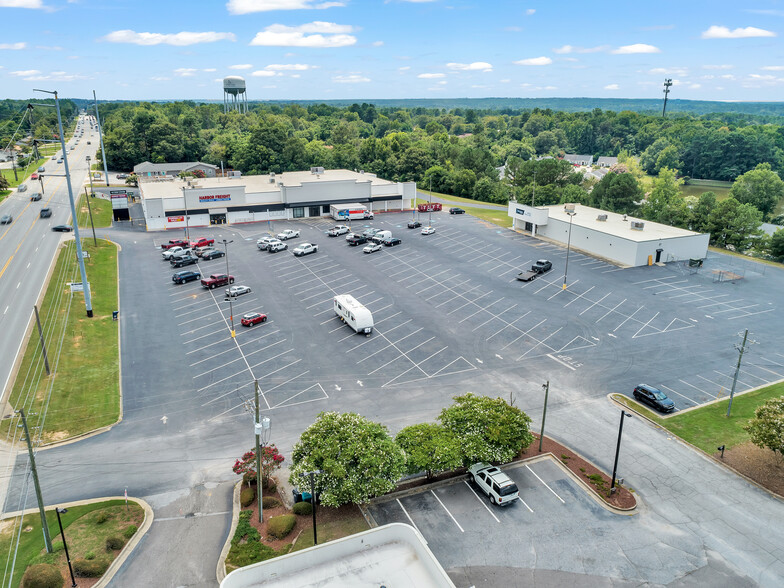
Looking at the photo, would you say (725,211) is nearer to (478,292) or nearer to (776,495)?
(478,292)

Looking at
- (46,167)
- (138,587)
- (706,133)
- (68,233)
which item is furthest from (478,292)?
(706,133)

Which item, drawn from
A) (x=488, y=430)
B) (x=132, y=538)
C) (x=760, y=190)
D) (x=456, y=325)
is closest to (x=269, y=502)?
(x=132, y=538)

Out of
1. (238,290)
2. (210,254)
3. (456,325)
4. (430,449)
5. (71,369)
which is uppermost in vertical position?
(210,254)

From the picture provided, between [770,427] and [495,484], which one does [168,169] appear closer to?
[495,484]

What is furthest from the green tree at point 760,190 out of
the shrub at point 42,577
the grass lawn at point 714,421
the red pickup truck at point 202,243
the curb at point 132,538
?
the shrub at point 42,577

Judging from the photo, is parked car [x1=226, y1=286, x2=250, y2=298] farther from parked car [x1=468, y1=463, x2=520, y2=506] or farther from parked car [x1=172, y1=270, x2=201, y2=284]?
parked car [x1=468, y1=463, x2=520, y2=506]

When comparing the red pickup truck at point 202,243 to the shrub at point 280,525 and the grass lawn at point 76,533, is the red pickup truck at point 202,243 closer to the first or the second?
the grass lawn at point 76,533
